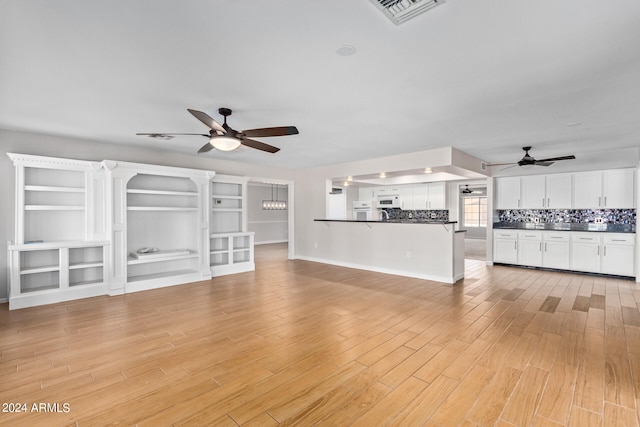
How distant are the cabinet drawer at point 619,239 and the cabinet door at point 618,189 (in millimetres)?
707

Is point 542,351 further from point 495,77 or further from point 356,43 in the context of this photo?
point 356,43

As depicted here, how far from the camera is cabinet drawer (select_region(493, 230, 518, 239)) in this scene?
690 cm

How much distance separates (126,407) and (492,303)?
4.29 metres

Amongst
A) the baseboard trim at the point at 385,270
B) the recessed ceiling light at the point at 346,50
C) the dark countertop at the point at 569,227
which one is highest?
the recessed ceiling light at the point at 346,50

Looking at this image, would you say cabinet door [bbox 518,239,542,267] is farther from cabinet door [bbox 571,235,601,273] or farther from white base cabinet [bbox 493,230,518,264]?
cabinet door [bbox 571,235,601,273]

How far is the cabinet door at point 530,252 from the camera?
6602 mm

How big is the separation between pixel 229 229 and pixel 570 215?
304 inches

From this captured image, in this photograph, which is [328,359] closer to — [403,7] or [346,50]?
[346,50]

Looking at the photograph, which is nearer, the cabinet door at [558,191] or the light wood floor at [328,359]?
the light wood floor at [328,359]

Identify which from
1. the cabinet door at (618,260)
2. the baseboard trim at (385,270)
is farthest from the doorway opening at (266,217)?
the cabinet door at (618,260)

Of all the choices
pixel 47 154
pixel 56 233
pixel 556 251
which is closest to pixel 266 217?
pixel 56 233

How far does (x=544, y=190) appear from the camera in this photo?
682cm

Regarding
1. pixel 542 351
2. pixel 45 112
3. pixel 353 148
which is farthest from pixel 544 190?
pixel 45 112

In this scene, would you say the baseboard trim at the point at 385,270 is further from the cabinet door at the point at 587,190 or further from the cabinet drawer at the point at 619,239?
the cabinet door at the point at 587,190
